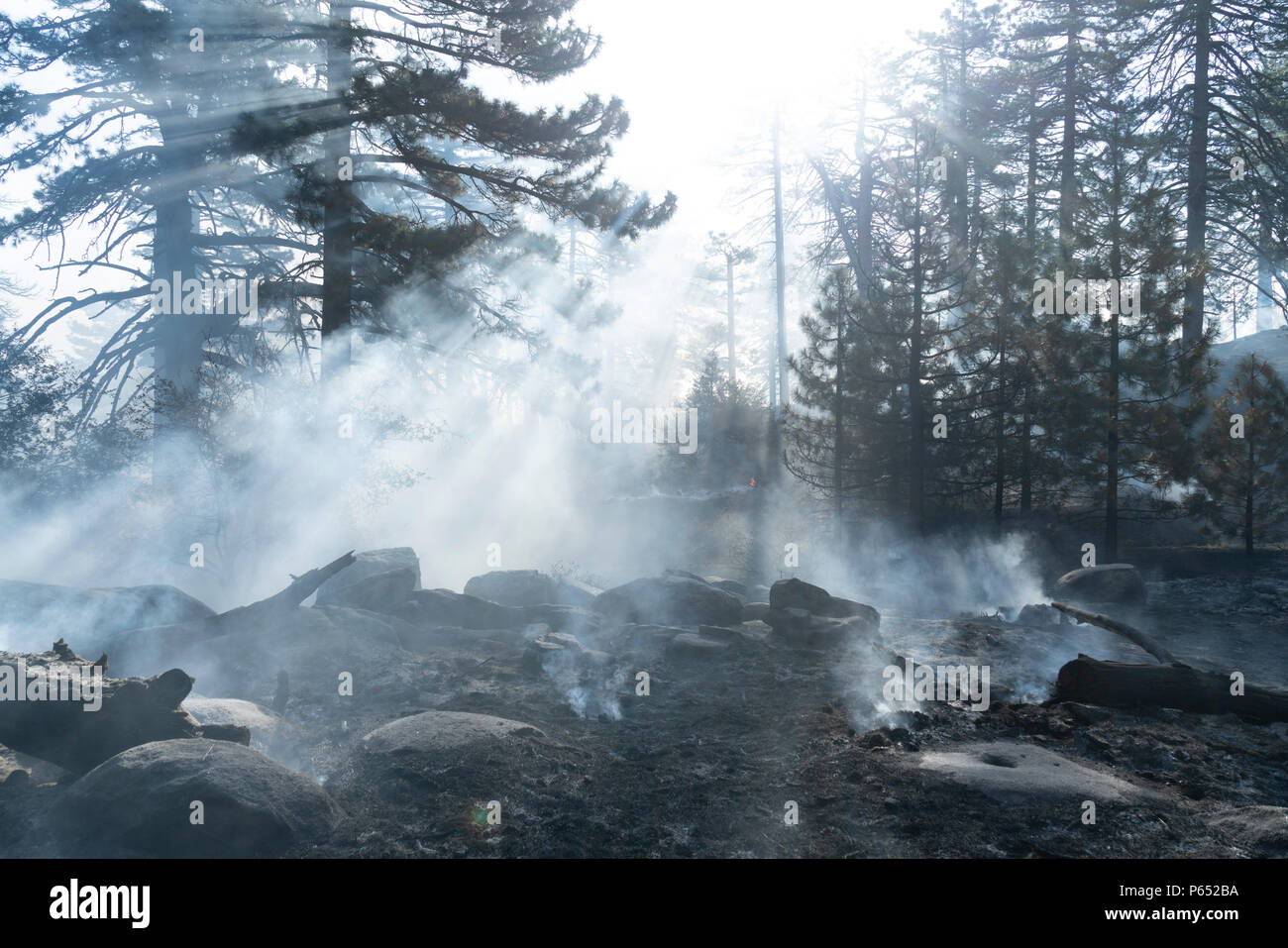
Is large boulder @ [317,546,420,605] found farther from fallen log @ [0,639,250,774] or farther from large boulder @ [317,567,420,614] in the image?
fallen log @ [0,639,250,774]

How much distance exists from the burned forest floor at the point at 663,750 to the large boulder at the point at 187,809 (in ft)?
0.05

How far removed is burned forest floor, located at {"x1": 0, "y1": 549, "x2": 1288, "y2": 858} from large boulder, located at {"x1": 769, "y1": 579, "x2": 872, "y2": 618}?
35 millimetres

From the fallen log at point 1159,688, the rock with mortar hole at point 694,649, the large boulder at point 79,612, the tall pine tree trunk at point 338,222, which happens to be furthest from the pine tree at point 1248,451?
the large boulder at point 79,612

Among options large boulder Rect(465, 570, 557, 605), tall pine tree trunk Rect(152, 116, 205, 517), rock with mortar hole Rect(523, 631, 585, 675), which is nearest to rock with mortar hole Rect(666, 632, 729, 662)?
rock with mortar hole Rect(523, 631, 585, 675)

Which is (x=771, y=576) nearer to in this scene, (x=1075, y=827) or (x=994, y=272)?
(x=994, y=272)

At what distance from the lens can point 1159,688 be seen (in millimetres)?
7109

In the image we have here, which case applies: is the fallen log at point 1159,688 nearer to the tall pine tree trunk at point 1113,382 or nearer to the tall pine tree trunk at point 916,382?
the tall pine tree trunk at point 1113,382

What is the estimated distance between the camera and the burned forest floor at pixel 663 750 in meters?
4.64

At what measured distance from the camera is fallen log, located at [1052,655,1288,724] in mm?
6965

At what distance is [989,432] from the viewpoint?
57.9 feet
